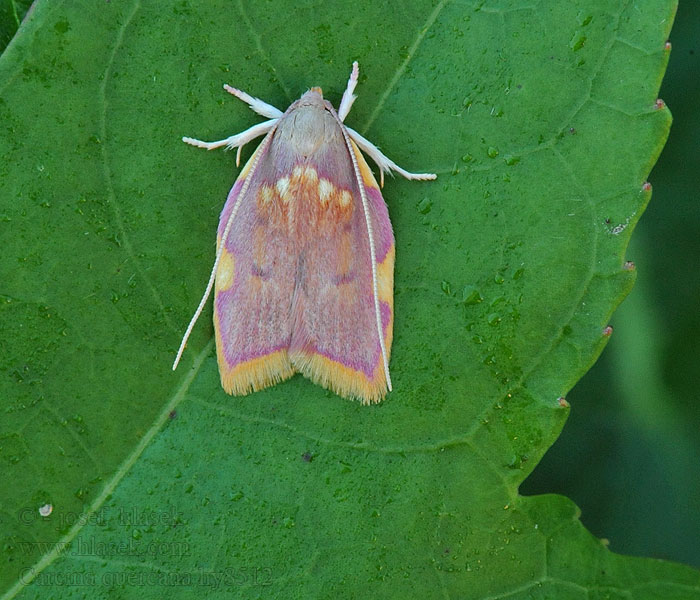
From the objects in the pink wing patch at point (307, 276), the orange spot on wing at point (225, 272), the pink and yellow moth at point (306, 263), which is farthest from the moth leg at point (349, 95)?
the orange spot on wing at point (225, 272)

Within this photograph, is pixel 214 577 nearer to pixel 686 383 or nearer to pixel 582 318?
pixel 582 318

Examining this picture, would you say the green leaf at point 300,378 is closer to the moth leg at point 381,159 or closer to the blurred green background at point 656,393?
the moth leg at point 381,159

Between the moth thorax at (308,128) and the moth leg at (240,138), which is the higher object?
the moth thorax at (308,128)

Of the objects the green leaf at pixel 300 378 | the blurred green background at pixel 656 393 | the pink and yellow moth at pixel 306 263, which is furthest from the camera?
the blurred green background at pixel 656 393

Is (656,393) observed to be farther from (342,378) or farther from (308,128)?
(308,128)

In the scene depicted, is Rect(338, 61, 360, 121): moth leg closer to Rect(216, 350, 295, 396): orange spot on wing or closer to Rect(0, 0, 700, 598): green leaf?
Rect(0, 0, 700, 598): green leaf

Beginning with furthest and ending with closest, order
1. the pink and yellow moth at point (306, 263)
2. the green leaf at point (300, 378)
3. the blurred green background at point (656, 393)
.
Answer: the blurred green background at point (656, 393), the pink and yellow moth at point (306, 263), the green leaf at point (300, 378)

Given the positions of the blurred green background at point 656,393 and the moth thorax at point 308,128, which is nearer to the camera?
the moth thorax at point 308,128
